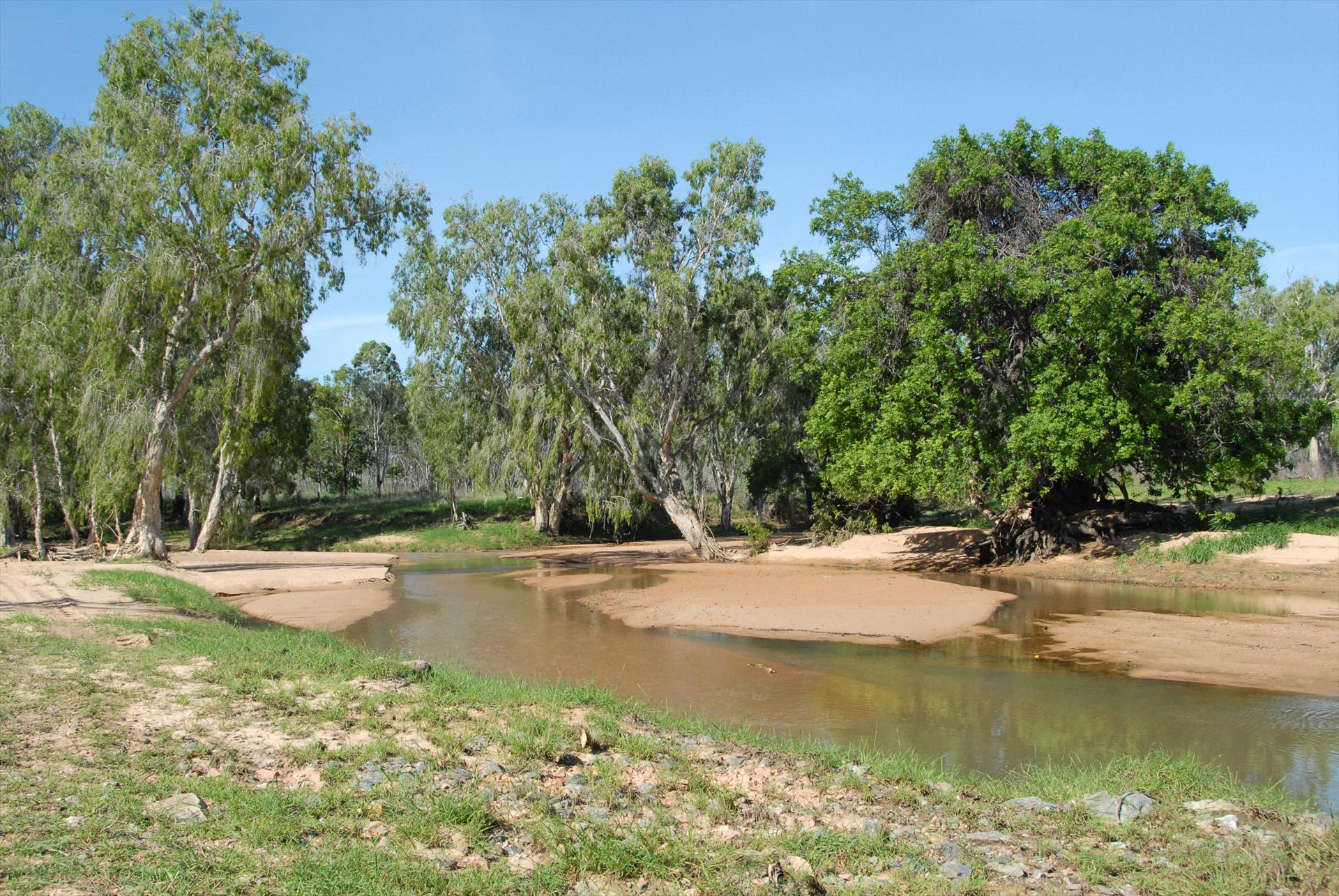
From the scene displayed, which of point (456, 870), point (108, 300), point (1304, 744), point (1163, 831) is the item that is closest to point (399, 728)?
point (456, 870)

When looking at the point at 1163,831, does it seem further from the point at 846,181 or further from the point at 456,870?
the point at 846,181

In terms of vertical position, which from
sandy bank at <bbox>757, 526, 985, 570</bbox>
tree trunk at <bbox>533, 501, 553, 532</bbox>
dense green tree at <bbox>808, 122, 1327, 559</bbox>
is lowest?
sandy bank at <bbox>757, 526, 985, 570</bbox>

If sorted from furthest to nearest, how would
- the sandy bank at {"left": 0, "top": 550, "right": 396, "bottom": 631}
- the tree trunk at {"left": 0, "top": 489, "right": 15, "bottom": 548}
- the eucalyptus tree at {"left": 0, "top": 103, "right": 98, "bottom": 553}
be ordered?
the tree trunk at {"left": 0, "top": 489, "right": 15, "bottom": 548} → the eucalyptus tree at {"left": 0, "top": 103, "right": 98, "bottom": 553} → the sandy bank at {"left": 0, "top": 550, "right": 396, "bottom": 631}

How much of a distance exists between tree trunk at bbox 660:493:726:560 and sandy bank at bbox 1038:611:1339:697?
16495 mm

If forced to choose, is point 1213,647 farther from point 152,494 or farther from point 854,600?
point 152,494

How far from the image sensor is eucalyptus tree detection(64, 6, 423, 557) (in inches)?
961

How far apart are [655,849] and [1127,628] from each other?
13.5 metres

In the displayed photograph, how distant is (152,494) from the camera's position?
1046 inches

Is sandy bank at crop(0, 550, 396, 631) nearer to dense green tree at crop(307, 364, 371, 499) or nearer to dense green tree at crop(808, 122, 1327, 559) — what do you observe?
dense green tree at crop(808, 122, 1327, 559)

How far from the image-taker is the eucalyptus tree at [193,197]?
80.1 ft

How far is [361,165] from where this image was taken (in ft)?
89.7

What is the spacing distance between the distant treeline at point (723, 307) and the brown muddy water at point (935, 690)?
21.0 ft

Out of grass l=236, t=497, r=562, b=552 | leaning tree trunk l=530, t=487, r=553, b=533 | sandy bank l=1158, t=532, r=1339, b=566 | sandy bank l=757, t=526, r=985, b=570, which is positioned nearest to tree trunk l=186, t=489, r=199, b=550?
grass l=236, t=497, r=562, b=552

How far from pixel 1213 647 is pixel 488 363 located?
112ft
